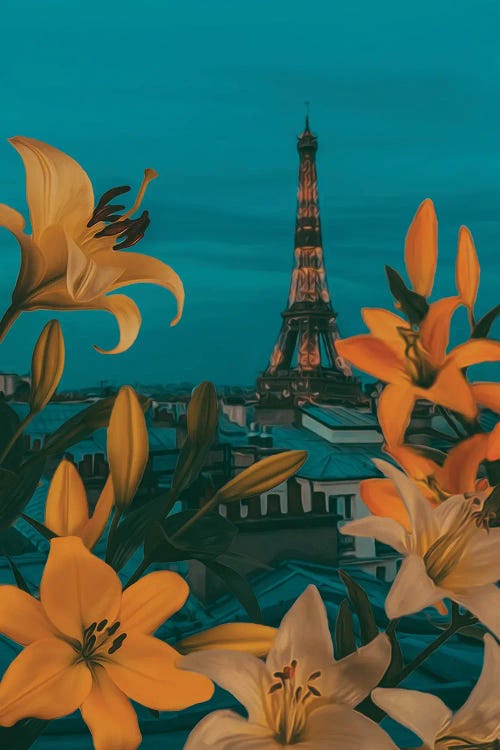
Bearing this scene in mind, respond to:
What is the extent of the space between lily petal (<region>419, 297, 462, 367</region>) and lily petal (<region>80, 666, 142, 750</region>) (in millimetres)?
185

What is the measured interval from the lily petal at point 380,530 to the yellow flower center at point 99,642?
83mm

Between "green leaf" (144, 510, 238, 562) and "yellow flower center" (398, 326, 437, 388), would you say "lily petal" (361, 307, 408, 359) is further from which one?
"green leaf" (144, 510, 238, 562)

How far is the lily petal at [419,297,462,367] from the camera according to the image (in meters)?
0.32

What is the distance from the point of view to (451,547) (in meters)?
0.30

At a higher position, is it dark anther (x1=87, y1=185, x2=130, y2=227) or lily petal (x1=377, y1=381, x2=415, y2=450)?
dark anther (x1=87, y1=185, x2=130, y2=227)

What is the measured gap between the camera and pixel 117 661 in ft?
0.84

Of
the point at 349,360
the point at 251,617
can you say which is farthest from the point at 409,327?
the point at 251,617

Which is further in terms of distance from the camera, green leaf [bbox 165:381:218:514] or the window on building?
the window on building

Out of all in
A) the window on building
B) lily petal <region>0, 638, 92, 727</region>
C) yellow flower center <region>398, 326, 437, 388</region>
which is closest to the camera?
lily petal <region>0, 638, 92, 727</region>

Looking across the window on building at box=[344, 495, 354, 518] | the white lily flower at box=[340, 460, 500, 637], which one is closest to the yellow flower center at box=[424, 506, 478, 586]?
the white lily flower at box=[340, 460, 500, 637]

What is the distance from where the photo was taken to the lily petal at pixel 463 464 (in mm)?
325

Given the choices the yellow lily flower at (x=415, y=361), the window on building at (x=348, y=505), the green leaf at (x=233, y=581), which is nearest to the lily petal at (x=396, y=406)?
the yellow lily flower at (x=415, y=361)

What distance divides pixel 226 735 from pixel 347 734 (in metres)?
0.04

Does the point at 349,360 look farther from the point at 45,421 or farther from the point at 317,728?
the point at 45,421
